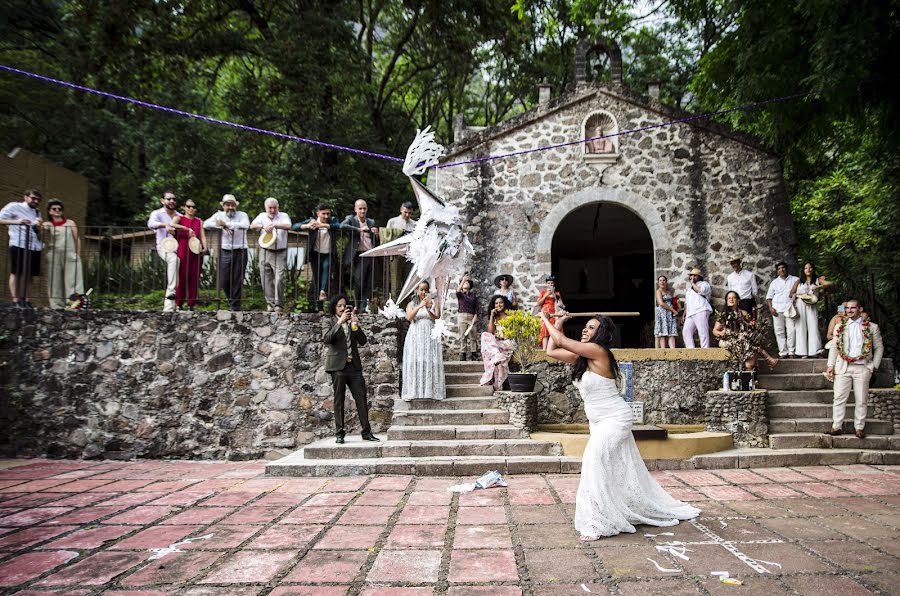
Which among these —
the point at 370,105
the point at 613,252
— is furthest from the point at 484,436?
the point at 370,105

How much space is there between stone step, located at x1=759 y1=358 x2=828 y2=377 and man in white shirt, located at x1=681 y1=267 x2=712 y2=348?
3.94ft

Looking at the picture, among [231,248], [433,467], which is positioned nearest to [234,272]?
[231,248]

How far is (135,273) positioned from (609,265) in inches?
509

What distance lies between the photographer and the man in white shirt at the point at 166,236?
8312 millimetres

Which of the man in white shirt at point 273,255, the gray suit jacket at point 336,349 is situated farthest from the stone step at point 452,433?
the man in white shirt at point 273,255

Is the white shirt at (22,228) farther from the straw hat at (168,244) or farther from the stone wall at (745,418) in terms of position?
the stone wall at (745,418)

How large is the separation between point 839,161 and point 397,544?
18.6m

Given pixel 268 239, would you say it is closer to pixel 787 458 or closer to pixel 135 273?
pixel 135 273

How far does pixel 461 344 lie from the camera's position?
11125 millimetres

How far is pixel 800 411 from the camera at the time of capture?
26.7 feet

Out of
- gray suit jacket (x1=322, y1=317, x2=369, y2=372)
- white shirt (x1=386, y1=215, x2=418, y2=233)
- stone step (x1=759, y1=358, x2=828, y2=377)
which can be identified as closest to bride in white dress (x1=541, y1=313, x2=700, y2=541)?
gray suit jacket (x1=322, y1=317, x2=369, y2=372)

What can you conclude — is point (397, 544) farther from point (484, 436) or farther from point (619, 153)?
point (619, 153)

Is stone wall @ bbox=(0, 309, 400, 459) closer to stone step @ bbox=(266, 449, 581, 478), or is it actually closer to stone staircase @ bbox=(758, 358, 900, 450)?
stone step @ bbox=(266, 449, 581, 478)

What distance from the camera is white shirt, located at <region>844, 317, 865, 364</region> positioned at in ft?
24.6
